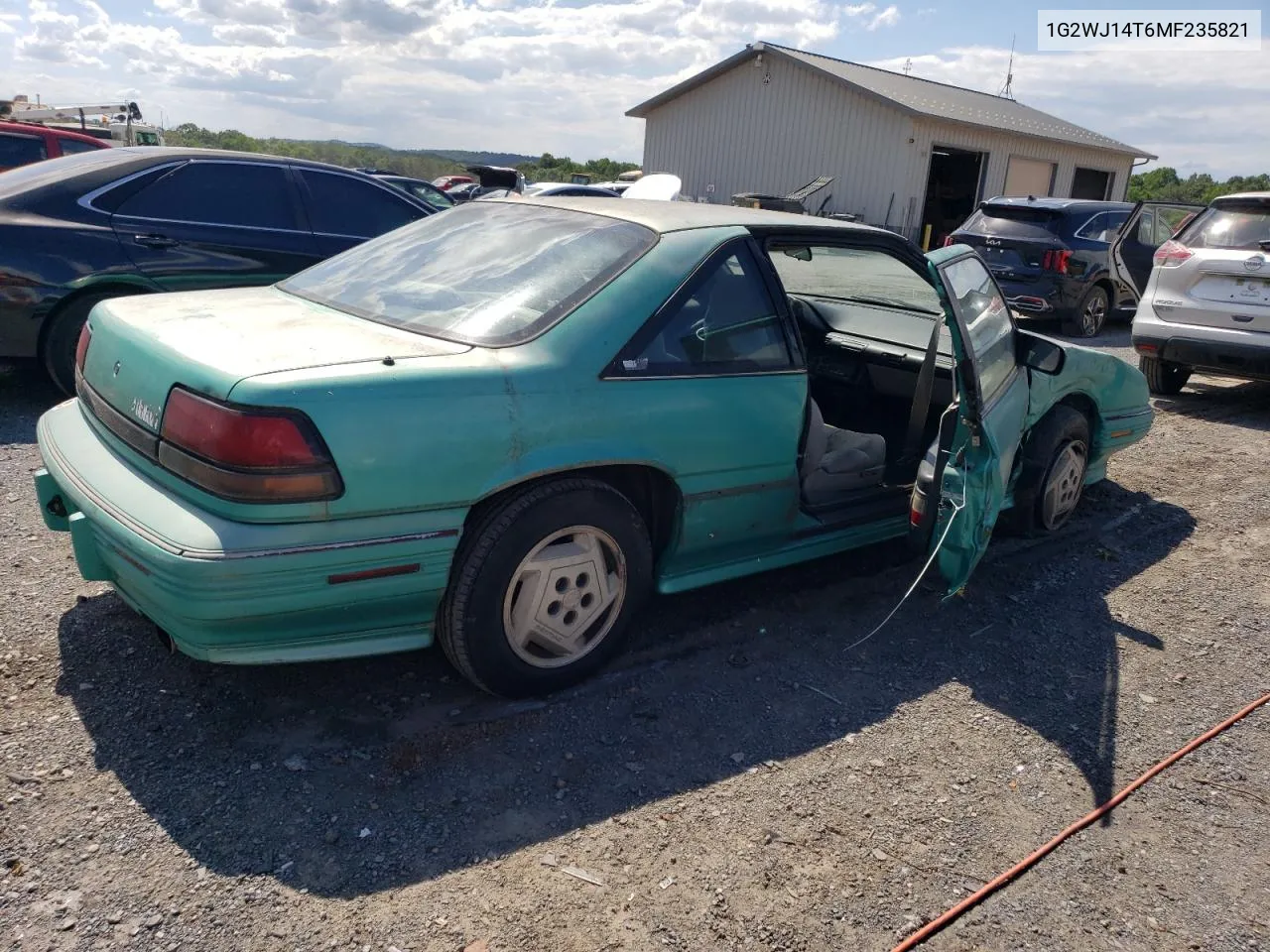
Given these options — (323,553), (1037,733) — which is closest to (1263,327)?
(1037,733)

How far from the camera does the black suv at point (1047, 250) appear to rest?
35.7ft

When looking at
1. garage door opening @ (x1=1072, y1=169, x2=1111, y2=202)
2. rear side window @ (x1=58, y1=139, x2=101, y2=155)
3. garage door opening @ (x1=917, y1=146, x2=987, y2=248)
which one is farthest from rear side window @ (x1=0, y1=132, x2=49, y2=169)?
garage door opening @ (x1=1072, y1=169, x2=1111, y2=202)

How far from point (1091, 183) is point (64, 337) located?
26692 millimetres

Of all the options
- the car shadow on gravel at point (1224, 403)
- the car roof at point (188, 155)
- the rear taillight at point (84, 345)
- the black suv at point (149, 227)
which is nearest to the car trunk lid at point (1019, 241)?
the car shadow on gravel at point (1224, 403)

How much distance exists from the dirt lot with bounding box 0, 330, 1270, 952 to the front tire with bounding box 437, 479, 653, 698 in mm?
148

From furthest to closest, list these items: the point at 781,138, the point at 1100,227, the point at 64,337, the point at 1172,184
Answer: the point at 1172,184 < the point at 781,138 < the point at 1100,227 < the point at 64,337

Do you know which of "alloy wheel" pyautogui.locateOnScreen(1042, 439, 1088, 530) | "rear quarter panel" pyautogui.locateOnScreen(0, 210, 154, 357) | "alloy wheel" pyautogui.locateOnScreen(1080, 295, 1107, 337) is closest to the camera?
"alloy wheel" pyautogui.locateOnScreen(1042, 439, 1088, 530)

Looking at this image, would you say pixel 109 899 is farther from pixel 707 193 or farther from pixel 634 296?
pixel 707 193

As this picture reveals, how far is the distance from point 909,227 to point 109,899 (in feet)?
63.6

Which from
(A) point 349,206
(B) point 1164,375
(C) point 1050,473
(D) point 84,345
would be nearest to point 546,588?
(D) point 84,345

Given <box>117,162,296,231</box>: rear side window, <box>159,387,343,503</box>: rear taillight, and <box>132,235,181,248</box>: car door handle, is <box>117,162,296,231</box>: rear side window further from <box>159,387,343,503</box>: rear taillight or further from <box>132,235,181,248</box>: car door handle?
<box>159,387,343,503</box>: rear taillight

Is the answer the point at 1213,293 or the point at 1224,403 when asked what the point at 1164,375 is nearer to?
the point at 1224,403

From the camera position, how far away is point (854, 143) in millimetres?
20016

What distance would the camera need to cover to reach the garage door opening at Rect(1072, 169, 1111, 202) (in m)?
25.1
